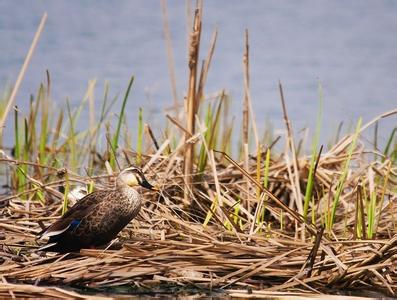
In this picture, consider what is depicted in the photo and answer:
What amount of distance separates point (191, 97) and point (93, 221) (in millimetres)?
1627

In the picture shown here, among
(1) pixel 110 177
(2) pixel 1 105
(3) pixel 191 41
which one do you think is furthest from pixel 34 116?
(3) pixel 191 41

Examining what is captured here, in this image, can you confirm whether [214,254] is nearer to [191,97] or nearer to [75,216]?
[75,216]

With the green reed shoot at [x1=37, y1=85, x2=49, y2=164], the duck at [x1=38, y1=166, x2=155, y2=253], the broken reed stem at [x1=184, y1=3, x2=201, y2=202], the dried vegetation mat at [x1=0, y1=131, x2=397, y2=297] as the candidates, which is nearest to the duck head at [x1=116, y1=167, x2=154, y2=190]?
the duck at [x1=38, y1=166, x2=155, y2=253]

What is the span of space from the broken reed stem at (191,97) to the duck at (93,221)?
1182 millimetres

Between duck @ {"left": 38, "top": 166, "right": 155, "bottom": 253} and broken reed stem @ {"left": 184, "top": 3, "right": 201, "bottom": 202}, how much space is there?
118 centimetres

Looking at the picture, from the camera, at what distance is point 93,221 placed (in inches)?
236

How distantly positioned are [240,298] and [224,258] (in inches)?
20.1

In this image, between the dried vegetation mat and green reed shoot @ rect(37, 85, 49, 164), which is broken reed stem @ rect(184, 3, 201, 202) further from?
green reed shoot @ rect(37, 85, 49, 164)

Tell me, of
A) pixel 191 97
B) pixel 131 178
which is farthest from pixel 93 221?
pixel 191 97

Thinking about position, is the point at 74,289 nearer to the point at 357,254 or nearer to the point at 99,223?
the point at 99,223

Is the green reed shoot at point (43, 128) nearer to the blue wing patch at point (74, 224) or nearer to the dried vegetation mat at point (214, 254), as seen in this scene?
the dried vegetation mat at point (214, 254)

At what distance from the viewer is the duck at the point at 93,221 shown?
5.96 m

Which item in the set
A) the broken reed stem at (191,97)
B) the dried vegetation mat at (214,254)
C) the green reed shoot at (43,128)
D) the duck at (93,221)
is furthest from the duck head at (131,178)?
the green reed shoot at (43,128)

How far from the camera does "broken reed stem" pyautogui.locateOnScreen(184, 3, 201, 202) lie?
7.09 meters
